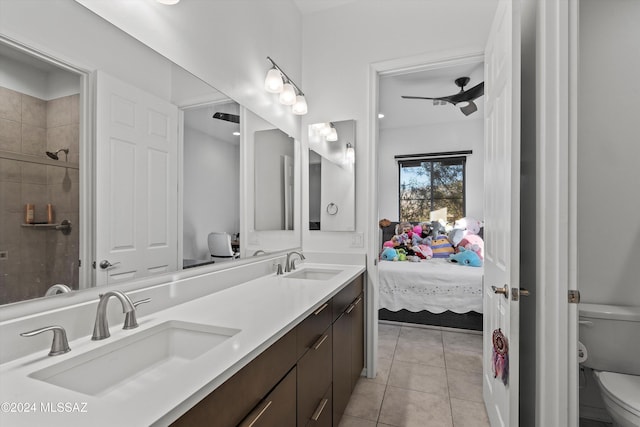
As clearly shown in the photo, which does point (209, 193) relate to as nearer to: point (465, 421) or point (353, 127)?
point (353, 127)

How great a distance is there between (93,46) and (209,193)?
0.74 metres

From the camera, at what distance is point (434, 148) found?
5.39m

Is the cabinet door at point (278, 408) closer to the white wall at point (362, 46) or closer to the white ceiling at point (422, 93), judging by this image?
the white wall at point (362, 46)

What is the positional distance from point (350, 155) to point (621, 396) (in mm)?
1906

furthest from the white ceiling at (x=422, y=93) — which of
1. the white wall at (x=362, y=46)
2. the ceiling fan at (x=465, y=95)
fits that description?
the white wall at (x=362, y=46)

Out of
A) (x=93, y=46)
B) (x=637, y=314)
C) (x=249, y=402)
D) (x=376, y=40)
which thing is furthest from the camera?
(x=376, y=40)

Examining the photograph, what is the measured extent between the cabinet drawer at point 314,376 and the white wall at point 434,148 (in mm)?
4455

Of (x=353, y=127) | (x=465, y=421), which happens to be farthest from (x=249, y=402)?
(x=353, y=127)

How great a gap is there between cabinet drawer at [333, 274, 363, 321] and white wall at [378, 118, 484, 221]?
372 cm

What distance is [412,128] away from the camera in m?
5.54

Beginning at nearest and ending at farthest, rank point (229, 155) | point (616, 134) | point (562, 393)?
point (562, 393) → point (616, 134) → point (229, 155)

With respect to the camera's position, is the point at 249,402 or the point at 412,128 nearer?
the point at 249,402

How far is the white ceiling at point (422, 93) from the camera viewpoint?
11.5 feet

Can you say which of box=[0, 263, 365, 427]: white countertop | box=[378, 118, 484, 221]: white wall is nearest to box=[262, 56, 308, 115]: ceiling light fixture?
box=[0, 263, 365, 427]: white countertop
